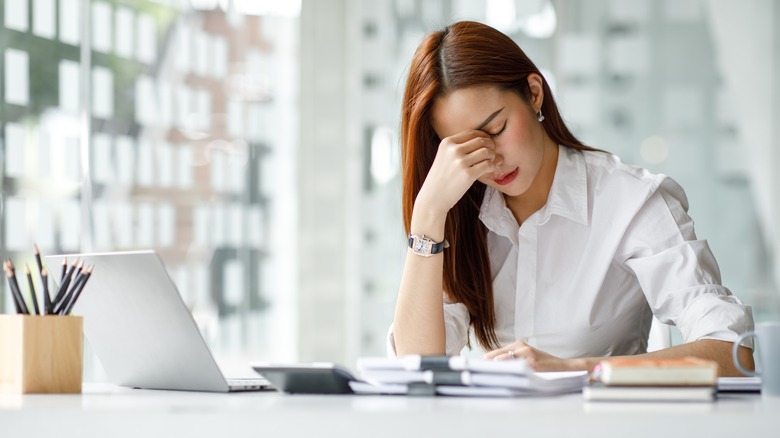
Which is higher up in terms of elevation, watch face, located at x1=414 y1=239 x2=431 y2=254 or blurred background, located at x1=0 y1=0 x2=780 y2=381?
blurred background, located at x1=0 y1=0 x2=780 y2=381

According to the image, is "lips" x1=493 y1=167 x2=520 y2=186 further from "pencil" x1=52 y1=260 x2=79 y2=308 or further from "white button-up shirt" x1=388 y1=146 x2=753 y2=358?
"pencil" x1=52 y1=260 x2=79 y2=308

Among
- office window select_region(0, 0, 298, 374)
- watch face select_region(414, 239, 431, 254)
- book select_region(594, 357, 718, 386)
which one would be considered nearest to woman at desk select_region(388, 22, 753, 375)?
watch face select_region(414, 239, 431, 254)

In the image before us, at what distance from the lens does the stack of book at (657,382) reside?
89cm

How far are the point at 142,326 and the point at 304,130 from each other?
10.9 ft

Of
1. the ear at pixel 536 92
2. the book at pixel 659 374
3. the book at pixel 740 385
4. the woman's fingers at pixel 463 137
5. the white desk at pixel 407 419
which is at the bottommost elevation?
the book at pixel 740 385

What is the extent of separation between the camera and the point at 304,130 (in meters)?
4.51

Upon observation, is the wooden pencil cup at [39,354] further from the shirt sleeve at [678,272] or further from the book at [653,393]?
the shirt sleeve at [678,272]

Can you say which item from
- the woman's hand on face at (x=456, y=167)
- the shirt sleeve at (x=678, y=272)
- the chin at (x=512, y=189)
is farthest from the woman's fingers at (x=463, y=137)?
the shirt sleeve at (x=678, y=272)

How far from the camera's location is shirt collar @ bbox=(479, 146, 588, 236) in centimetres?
173

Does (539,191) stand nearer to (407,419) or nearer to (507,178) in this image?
(507,178)

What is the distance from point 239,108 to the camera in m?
4.27

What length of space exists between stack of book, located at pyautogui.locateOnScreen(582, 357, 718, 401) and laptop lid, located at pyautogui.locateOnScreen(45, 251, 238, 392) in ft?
1.69

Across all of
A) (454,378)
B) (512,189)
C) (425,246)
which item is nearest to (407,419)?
(454,378)

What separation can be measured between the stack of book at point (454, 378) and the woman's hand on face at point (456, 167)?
0.63m
